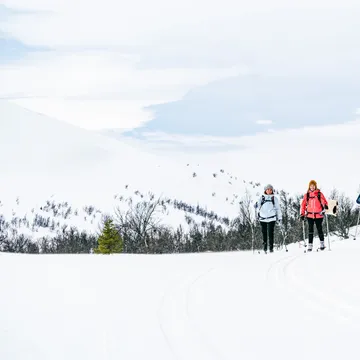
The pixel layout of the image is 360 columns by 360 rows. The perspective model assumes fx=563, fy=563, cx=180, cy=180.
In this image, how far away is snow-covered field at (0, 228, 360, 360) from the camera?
4.73 meters

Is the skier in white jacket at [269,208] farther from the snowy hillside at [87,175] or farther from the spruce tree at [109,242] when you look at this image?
the snowy hillside at [87,175]

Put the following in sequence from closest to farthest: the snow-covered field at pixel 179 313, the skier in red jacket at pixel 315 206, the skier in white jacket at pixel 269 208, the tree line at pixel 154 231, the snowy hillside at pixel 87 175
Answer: the snow-covered field at pixel 179 313, the skier in red jacket at pixel 315 206, the skier in white jacket at pixel 269 208, the tree line at pixel 154 231, the snowy hillside at pixel 87 175

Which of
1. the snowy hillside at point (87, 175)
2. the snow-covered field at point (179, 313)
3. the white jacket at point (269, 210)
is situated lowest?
the snow-covered field at point (179, 313)

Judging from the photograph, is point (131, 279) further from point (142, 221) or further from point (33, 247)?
point (33, 247)

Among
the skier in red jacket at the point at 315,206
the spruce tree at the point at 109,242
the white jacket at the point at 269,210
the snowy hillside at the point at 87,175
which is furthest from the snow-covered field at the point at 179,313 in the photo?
the snowy hillside at the point at 87,175

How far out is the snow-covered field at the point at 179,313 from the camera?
4734 millimetres

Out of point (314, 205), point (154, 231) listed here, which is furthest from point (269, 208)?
point (154, 231)

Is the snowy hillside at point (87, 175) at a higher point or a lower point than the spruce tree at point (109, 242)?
higher

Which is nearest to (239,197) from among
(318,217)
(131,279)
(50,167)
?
(50,167)

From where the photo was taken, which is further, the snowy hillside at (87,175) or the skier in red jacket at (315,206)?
the snowy hillside at (87,175)

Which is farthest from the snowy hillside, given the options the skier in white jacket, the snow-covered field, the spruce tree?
the snow-covered field

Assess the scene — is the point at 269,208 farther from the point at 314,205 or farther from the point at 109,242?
the point at 109,242

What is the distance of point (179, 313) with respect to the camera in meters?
5.95

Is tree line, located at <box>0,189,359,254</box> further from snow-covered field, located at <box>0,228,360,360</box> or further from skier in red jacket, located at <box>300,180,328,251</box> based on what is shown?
snow-covered field, located at <box>0,228,360,360</box>
